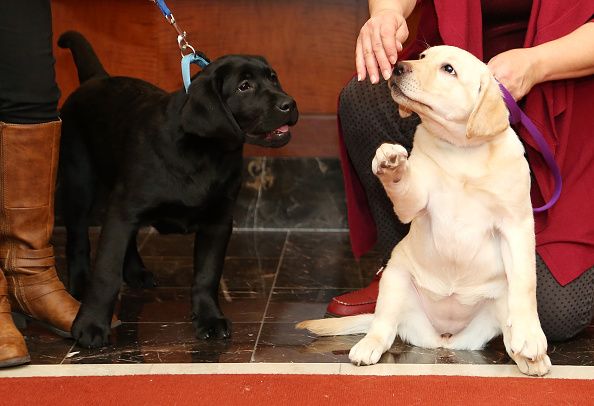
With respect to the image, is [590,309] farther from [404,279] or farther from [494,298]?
[404,279]

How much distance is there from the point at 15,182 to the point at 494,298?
1138 mm

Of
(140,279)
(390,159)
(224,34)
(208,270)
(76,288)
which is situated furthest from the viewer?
(224,34)

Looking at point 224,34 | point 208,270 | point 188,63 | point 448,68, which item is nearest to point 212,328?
point 208,270

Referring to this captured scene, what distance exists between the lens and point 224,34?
11.4 ft

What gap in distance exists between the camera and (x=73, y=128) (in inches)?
103

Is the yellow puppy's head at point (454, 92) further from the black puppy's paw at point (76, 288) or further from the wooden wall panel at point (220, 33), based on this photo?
the wooden wall panel at point (220, 33)

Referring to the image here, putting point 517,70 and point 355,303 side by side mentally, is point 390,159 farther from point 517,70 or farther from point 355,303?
point 355,303

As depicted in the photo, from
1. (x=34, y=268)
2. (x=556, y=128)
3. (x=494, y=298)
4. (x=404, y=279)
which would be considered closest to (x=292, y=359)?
(x=404, y=279)

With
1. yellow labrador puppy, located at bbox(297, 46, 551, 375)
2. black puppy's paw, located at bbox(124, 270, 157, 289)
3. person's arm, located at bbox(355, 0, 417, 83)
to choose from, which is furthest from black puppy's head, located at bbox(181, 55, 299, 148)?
black puppy's paw, located at bbox(124, 270, 157, 289)

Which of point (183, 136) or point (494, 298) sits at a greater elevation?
point (183, 136)

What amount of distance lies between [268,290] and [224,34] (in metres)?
1.14

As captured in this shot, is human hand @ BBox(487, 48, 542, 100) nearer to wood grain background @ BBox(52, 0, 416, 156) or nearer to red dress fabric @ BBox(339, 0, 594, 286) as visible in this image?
red dress fabric @ BBox(339, 0, 594, 286)

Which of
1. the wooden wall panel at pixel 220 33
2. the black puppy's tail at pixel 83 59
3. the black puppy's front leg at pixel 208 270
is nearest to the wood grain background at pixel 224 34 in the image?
the wooden wall panel at pixel 220 33

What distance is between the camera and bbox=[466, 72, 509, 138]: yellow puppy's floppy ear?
185cm
